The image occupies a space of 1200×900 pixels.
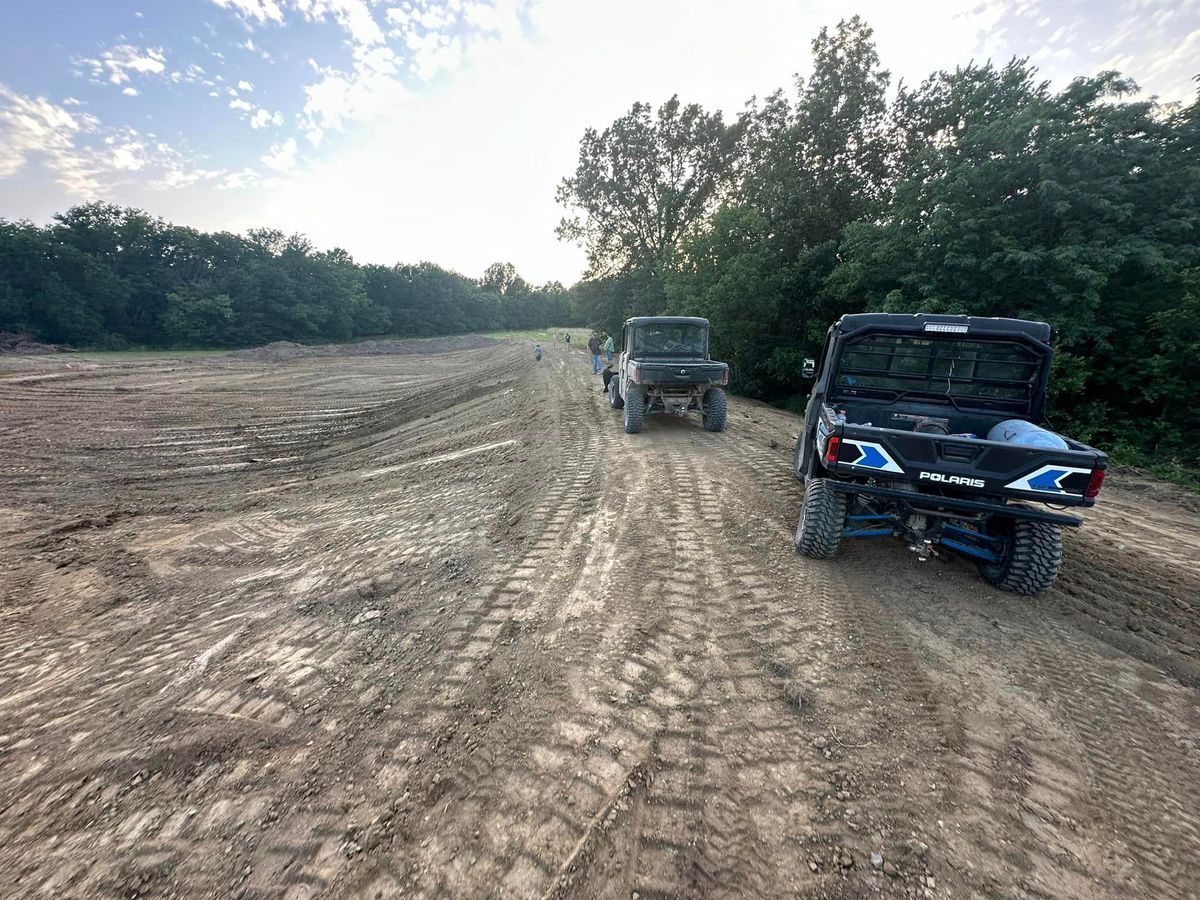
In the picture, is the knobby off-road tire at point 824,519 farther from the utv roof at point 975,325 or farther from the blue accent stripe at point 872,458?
the utv roof at point 975,325

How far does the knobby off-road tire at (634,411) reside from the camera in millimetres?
8459

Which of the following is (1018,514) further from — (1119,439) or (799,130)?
(799,130)

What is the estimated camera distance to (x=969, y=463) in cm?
332

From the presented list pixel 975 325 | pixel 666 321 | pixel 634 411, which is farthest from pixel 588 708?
pixel 666 321

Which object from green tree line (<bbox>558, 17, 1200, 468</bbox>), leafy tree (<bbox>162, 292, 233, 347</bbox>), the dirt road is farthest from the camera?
leafy tree (<bbox>162, 292, 233, 347</bbox>)

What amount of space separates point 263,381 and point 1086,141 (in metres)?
26.1

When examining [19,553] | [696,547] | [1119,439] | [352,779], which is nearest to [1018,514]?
[696,547]

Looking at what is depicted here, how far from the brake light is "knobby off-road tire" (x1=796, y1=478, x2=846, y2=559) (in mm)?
438

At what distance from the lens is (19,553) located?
5066 mm

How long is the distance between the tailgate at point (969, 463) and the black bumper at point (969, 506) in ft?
0.35

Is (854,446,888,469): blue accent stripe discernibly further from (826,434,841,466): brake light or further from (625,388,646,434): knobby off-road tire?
(625,388,646,434): knobby off-road tire

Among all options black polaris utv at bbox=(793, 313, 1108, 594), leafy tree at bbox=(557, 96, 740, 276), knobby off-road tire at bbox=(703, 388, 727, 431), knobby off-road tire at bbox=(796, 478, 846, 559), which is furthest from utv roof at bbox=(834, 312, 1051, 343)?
leafy tree at bbox=(557, 96, 740, 276)

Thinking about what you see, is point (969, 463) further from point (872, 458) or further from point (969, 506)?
point (872, 458)

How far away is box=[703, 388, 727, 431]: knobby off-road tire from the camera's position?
8773mm
